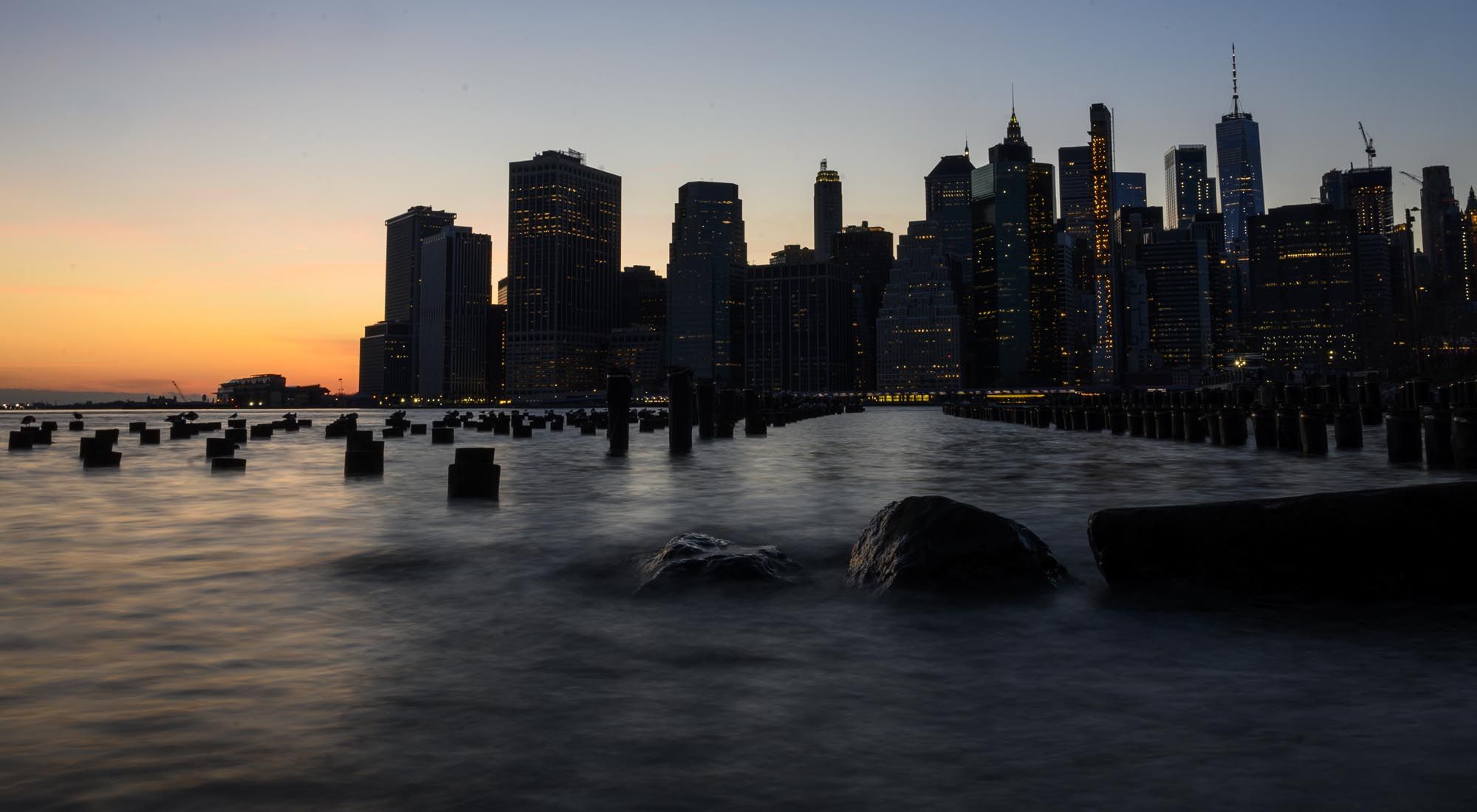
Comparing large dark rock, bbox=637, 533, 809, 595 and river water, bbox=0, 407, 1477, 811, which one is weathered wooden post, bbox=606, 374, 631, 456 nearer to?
river water, bbox=0, 407, 1477, 811

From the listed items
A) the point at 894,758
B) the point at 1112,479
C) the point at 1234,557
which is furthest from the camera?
the point at 1112,479

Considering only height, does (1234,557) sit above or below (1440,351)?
below

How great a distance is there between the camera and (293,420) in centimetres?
6309

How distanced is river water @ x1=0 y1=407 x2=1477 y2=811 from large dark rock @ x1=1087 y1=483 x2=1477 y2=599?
258mm

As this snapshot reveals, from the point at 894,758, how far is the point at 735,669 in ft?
5.97

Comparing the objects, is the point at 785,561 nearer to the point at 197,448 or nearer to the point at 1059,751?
the point at 1059,751

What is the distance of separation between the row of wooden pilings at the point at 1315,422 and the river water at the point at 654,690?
56.9 feet

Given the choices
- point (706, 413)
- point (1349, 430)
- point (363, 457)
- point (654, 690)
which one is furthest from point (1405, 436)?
point (706, 413)

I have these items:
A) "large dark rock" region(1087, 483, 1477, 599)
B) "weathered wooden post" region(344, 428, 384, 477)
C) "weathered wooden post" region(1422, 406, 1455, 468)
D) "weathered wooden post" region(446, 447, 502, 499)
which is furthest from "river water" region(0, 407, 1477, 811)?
"weathered wooden post" region(1422, 406, 1455, 468)

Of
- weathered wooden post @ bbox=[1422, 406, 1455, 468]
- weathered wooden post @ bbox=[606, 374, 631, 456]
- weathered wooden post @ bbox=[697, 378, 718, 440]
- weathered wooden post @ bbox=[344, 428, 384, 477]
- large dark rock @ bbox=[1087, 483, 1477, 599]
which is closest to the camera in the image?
large dark rock @ bbox=[1087, 483, 1477, 599]

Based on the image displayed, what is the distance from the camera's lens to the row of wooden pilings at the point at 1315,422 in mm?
21625

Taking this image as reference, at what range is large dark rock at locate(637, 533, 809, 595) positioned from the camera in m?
8.57

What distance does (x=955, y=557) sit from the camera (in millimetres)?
8234

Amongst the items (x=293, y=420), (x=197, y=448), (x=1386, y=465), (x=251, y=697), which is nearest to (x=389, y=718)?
(x=251, y=697)
